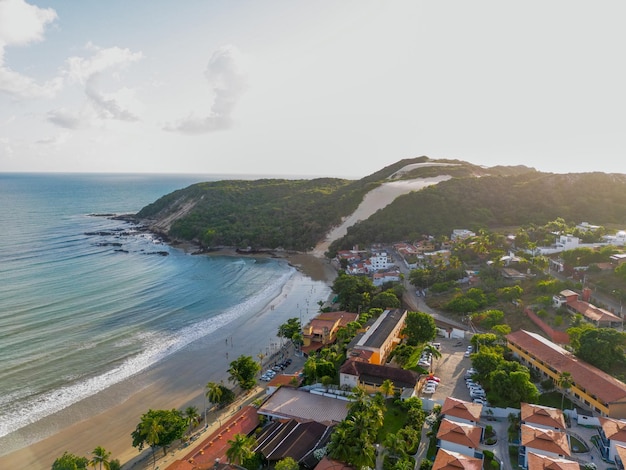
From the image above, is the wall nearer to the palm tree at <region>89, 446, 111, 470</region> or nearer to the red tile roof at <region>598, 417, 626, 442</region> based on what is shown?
the red tile roof at <region>598, 417, 626, 442</region>

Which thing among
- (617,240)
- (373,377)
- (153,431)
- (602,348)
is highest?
(617,240)

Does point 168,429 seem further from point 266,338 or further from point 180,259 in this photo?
point 180,259

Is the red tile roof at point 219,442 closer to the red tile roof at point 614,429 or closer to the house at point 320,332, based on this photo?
the house at point 320,332

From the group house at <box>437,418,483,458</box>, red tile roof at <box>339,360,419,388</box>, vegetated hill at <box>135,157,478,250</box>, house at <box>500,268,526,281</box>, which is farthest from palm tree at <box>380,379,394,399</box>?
vegetated hill at <box>135,157,478,250</box>

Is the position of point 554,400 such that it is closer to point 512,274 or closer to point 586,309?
point 586,309

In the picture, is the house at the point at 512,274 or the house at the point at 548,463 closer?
the house at the point at 548,463

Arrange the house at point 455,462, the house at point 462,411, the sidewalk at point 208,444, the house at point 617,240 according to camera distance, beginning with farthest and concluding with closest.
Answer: the house at point 617,240 → the sidewalk at point 208,444 → the house at point 462,411 → the house at point 455,462

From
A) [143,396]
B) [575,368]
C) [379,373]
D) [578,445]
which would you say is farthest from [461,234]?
[143,396]

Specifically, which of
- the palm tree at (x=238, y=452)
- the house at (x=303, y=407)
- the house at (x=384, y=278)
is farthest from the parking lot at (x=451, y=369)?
the house at (x=384, y=278)
